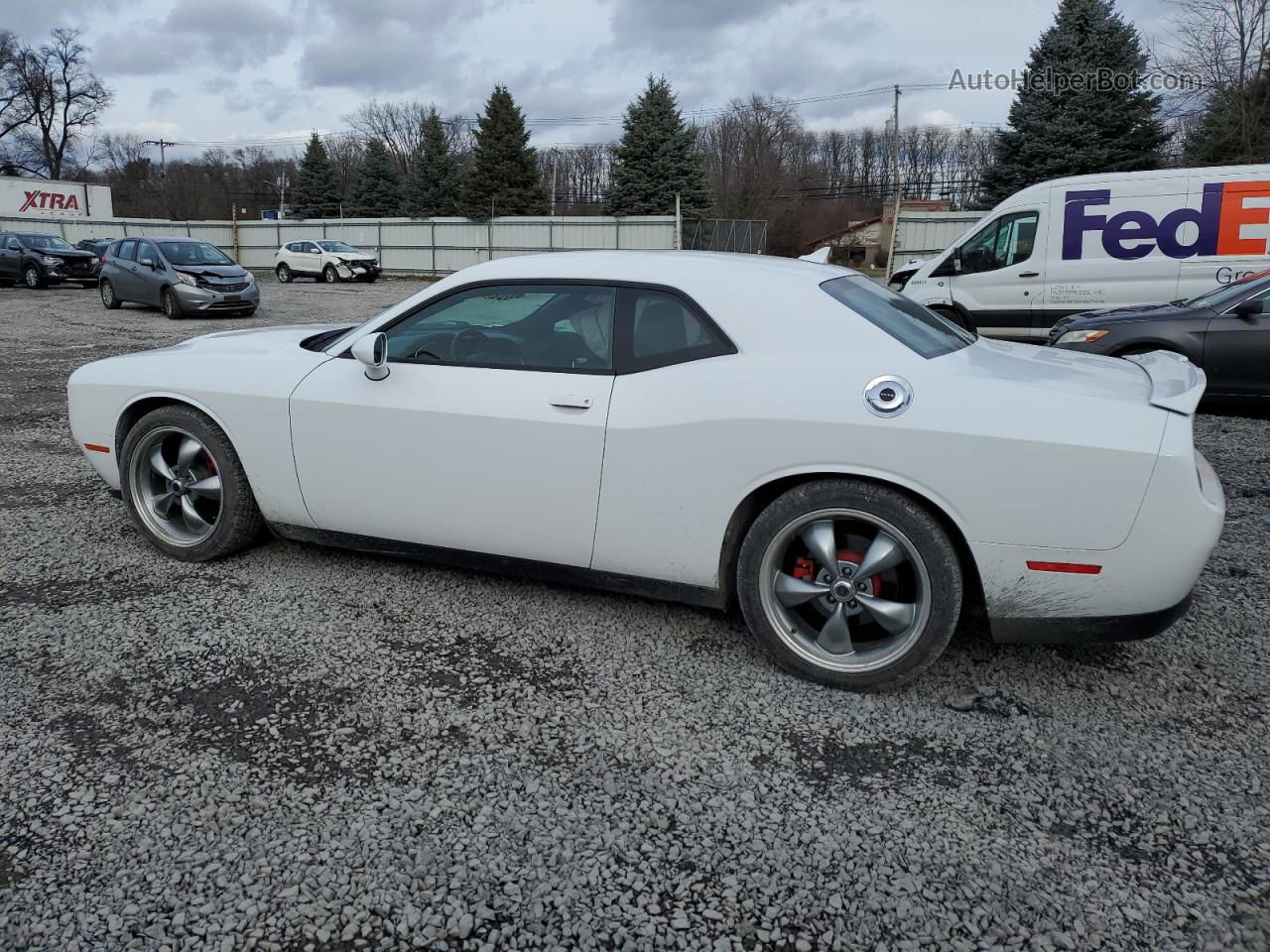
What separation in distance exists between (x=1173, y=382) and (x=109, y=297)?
65.7 feet

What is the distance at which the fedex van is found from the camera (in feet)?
33.4

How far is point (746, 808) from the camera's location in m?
2.40

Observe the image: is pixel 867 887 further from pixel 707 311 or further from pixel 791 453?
pixel 707 311

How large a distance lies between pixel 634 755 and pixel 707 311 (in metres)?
1.55

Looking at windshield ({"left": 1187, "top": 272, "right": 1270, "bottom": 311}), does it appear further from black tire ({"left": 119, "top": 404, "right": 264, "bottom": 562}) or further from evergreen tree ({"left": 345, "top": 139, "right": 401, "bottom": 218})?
evergreen tree ({"left": 345, "top": 139, "right": 401, "bottom": 218})

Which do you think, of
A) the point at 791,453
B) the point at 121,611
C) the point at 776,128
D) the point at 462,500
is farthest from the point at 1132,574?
the point at 776,128

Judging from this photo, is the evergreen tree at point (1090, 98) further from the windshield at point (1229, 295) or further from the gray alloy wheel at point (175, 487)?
the gray alloy wheel at point (175, 487)

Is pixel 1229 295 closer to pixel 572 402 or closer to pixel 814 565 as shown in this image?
pixel 814 565

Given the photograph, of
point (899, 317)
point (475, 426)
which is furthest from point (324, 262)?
point (899, 317)

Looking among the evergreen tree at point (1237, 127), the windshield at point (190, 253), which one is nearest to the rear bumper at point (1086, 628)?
the windshield at point (190, 253)

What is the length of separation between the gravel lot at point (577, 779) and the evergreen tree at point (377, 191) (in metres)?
51.3

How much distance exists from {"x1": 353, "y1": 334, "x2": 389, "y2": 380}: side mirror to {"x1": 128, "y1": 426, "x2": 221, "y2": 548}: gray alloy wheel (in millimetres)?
1057

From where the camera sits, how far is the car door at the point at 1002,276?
35.7ft

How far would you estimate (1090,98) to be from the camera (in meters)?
28.2
